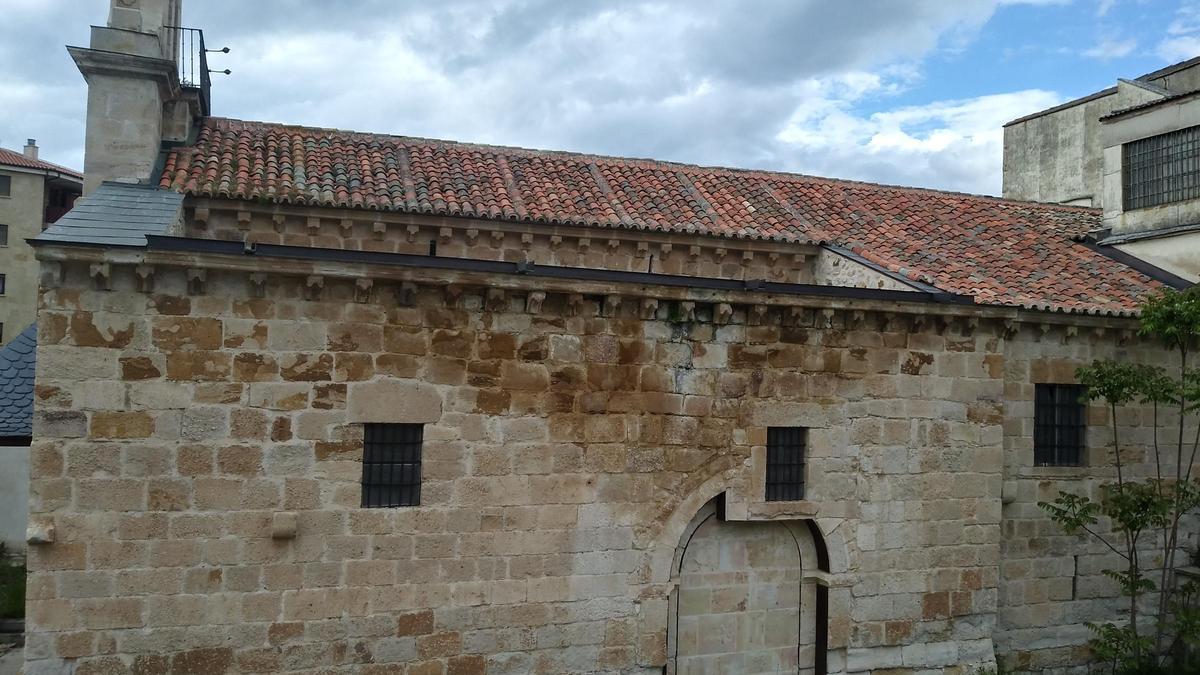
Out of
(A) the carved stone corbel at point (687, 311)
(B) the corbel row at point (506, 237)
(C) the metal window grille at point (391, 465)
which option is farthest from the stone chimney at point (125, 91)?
(A) the carved stone corbel at point (687, 311)

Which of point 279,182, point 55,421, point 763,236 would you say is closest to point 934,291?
point 763,236

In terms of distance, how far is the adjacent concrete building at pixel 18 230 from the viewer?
118 ft

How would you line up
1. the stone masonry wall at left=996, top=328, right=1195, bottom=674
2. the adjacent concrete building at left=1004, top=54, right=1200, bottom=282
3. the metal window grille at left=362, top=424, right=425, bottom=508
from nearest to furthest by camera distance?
the metal window grille at left=362, top=424, right=425, bottom=508 < the stone masonry wall at left=996, top=328, right=1195, bottom=674 < the adjacent concrete building at left=1004, top=54, right=1200, bottom=282

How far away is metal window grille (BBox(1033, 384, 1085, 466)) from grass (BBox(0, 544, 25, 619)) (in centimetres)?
1546

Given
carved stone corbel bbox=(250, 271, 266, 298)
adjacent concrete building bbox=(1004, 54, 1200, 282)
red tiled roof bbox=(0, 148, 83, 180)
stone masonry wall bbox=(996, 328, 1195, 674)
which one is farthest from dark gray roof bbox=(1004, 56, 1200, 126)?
Answer: red tiled roof bbox=(0, 148, 83, 180)

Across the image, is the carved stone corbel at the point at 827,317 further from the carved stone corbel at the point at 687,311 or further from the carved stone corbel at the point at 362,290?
the carved stone corbel at the point at 362,290

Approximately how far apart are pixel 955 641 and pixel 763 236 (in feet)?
20.8

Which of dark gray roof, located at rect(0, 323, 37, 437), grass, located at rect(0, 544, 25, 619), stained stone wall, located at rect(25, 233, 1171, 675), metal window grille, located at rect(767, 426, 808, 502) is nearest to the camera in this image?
stained stone wall, located at rect(25, 233, 1171, 675)

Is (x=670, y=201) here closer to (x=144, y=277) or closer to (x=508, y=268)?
(x=508, y=268)

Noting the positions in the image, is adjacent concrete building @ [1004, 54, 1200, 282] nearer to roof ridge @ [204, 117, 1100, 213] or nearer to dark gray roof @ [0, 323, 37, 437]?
roof ridge @ [204, 117, 1100, 213]

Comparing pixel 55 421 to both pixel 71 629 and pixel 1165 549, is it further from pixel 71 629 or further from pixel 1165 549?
pixel 1165 549

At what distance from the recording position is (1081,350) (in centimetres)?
1192

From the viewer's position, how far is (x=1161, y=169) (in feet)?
47.1

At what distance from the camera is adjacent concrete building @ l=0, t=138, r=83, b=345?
118ft
